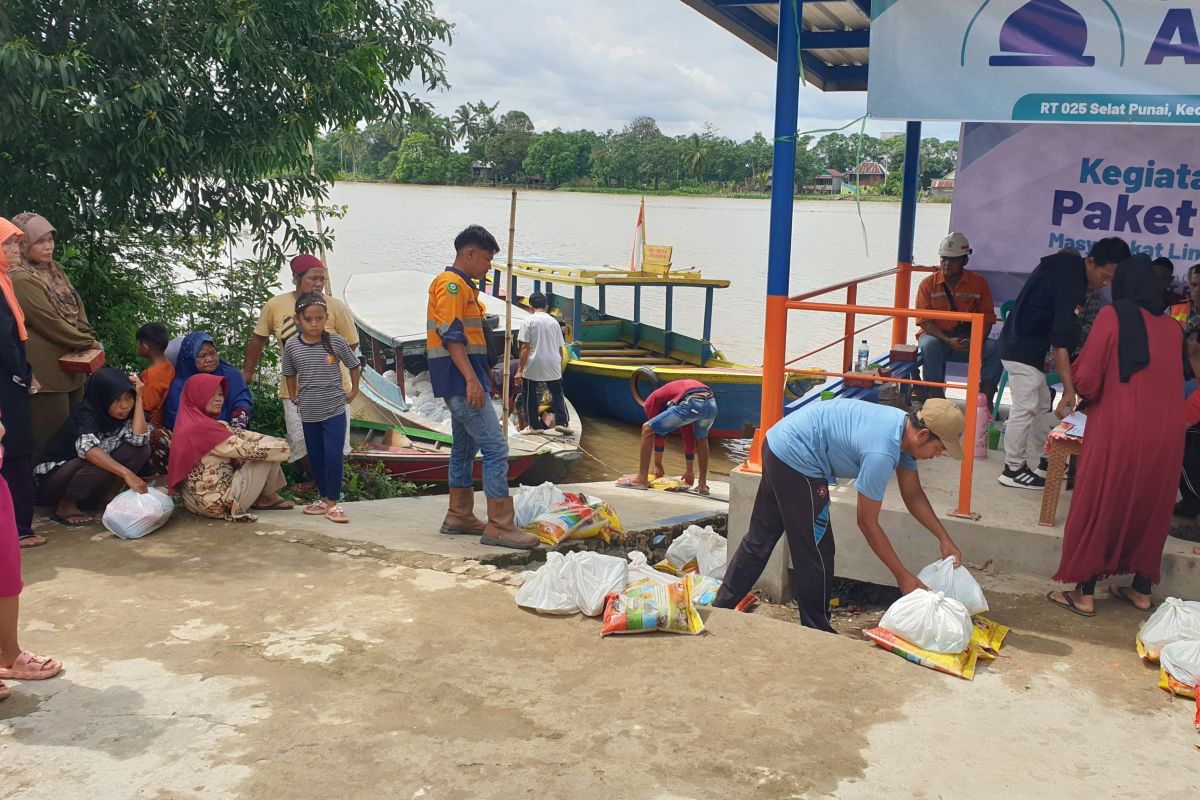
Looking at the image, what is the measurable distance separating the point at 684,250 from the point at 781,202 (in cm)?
4390

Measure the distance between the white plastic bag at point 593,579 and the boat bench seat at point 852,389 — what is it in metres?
1.65

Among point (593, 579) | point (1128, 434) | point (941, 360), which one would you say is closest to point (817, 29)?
point (941, 360)

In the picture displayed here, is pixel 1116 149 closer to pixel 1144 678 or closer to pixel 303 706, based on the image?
pixel 1144 678

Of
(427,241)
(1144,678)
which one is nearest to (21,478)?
(1144,678)

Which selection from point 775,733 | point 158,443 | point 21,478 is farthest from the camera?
point 158,443

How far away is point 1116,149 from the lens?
7355 mm

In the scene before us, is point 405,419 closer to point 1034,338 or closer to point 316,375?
point 316,375

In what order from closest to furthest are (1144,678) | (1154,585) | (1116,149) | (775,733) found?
(775,733)
(1144,678)
(1154,585)
(1116,149)

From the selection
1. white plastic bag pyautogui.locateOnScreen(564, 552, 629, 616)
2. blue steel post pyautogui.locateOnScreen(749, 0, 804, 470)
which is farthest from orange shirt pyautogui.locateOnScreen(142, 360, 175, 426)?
blue steel post pyautogui.locateOnScreen(749, 0, 804, 470)

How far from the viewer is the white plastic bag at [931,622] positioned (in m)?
4.05

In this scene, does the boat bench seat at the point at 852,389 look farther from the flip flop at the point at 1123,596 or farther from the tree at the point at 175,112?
the tree at the point at 175,112

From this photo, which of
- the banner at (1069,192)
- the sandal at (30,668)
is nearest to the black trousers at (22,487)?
the sandal at (30,668)

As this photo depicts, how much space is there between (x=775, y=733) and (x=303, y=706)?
1.64 metres

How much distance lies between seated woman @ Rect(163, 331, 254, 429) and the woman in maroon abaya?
4.50 meters
